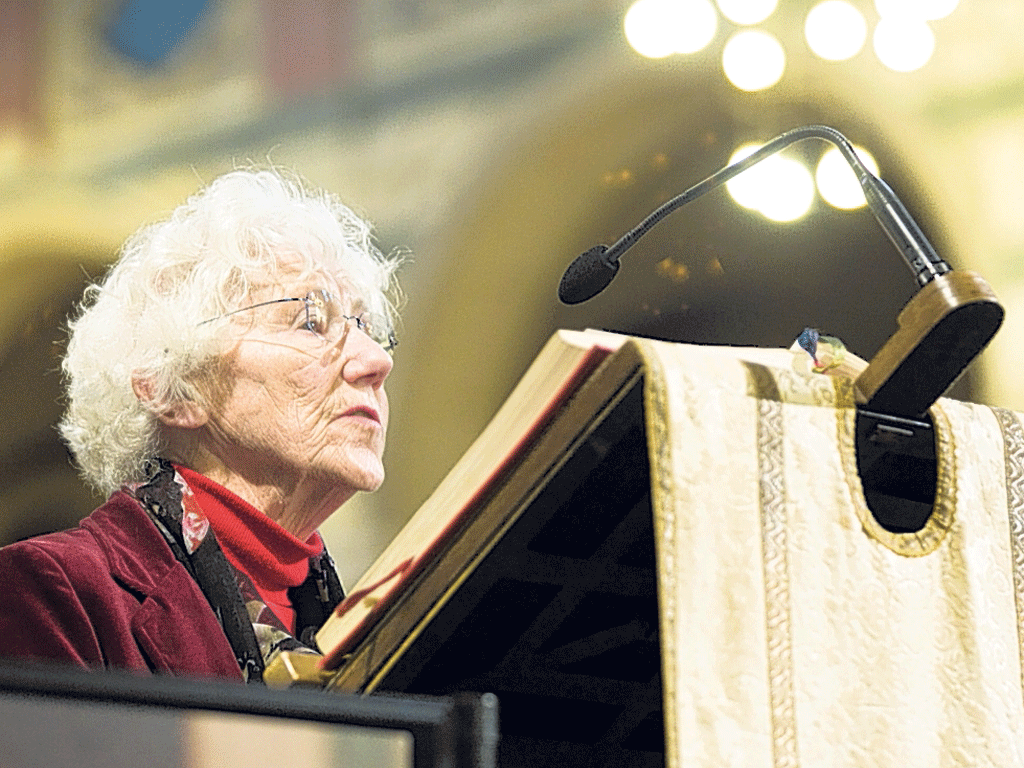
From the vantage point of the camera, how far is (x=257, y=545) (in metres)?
2.25

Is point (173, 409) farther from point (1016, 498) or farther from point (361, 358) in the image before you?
point (1016, 498)

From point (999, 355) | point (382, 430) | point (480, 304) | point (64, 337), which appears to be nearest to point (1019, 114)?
point (999, 355)

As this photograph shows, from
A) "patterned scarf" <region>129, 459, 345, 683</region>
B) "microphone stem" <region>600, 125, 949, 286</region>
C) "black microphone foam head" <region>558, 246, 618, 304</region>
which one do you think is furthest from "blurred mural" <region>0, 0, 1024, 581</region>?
"microphone stem" <region>600, 125, 949, 286</region>

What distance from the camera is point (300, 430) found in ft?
7.85

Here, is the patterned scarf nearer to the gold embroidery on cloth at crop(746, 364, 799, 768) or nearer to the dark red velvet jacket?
the dark red velvet jacket

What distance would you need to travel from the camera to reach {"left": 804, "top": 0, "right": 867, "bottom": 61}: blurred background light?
3926 millimetres

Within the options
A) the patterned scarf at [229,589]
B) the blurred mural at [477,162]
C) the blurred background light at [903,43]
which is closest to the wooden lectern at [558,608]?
the patterned scarf at [229,589]

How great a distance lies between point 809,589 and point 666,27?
2.91 meters

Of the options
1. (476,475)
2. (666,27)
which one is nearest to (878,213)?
(476,475)

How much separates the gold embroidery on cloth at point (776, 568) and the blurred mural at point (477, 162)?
2.18m

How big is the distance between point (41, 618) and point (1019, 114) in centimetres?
328

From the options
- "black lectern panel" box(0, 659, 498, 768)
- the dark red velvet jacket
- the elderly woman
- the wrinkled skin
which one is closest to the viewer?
"black lectern panel" box(0, 659, 498, 768)

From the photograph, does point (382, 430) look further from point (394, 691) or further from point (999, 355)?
point (999, 355)

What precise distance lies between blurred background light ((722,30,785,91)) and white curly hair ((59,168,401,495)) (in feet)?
5.18
